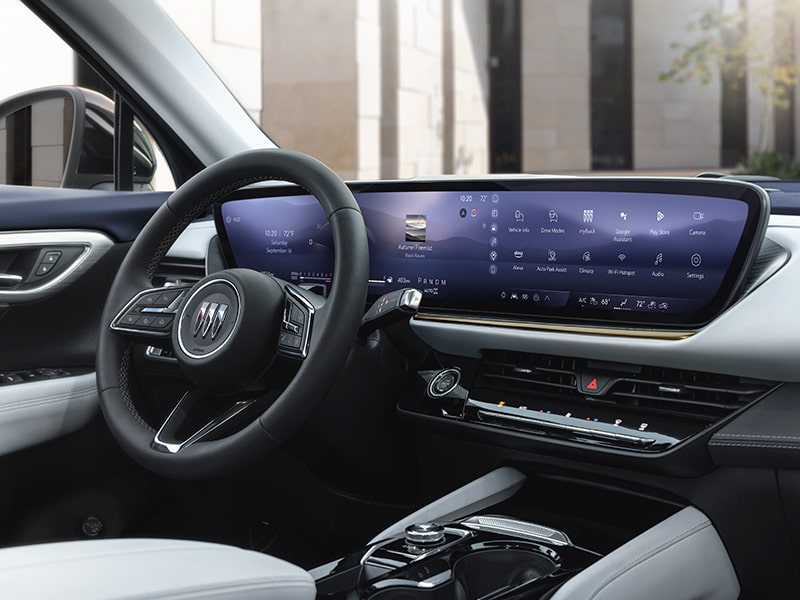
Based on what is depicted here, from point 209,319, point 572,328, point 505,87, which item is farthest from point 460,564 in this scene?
point 505,87

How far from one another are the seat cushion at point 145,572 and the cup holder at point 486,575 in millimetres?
154

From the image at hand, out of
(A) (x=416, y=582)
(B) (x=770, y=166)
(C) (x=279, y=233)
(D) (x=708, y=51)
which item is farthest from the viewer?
(D) (x=708, y=51)

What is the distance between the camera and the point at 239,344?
54.0 inches

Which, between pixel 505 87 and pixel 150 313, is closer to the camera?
pixel 150 313

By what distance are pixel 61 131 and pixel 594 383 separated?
57.1 inches

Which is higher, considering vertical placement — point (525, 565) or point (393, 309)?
point (393, 309)

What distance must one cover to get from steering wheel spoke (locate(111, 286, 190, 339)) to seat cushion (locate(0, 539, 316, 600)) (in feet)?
1.12

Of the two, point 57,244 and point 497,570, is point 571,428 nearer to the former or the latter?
point 497,570

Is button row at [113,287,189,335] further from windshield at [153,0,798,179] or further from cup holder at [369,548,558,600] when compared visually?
windshield at [153,0,798,179]

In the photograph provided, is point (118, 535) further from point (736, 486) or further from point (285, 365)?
point (736, 486)

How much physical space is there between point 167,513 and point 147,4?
1.13 metres

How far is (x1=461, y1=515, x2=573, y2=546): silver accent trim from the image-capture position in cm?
154

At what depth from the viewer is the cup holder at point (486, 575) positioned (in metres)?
1.36

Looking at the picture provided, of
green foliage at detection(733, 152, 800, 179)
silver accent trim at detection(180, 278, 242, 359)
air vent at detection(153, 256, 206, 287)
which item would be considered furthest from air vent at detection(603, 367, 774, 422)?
green foliage at detection(733, 152, 800, 179)
